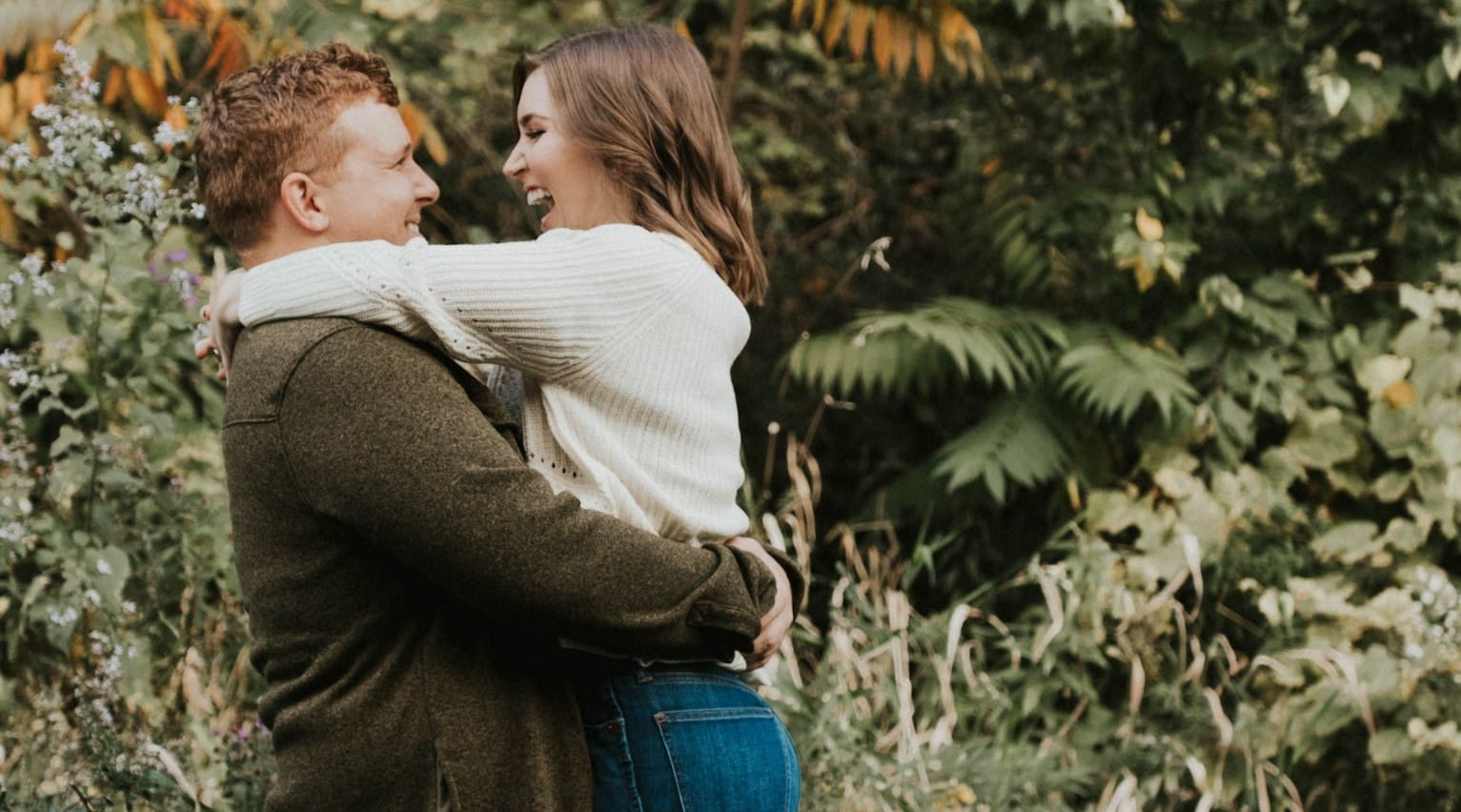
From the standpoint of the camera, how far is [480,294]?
1.69 meters

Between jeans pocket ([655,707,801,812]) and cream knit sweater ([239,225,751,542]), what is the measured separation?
242mm

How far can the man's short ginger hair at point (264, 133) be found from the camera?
5.94 feet

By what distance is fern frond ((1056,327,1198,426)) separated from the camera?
4.20 meters

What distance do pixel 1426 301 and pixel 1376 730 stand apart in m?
1.28

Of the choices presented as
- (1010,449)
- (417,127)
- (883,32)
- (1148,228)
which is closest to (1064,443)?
(1010,449)

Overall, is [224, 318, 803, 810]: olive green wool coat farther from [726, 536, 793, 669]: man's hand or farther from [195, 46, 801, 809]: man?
[726, 536, 793, 669]: man's hand

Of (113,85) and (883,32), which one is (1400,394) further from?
(113,85)

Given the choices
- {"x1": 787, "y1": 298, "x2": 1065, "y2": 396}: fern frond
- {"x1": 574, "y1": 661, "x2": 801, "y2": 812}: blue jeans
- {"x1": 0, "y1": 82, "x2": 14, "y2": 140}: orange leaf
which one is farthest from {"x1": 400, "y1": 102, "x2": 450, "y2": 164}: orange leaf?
{"x1": 574, "y1": 661, "x2": 801, "y2": 812}: blue jeans

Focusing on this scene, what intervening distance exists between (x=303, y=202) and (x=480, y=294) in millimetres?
318

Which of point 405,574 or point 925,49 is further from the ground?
point 925,49

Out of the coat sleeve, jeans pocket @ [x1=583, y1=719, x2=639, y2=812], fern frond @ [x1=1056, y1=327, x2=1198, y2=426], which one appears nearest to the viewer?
the coat sleeve

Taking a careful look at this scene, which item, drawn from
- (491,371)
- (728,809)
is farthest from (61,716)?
(728,809)

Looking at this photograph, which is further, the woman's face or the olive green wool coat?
the woman's face

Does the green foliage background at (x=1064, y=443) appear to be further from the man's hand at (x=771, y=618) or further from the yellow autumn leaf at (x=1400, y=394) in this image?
the man's hand at (x=771, y=618)
